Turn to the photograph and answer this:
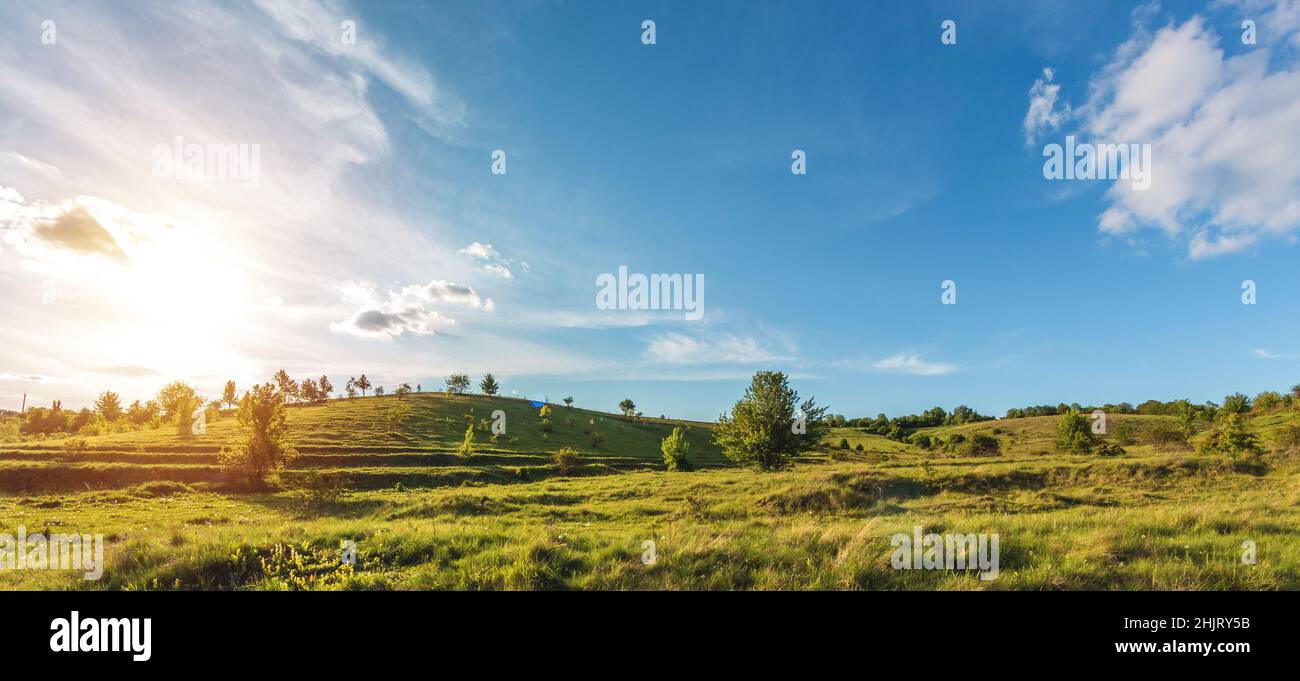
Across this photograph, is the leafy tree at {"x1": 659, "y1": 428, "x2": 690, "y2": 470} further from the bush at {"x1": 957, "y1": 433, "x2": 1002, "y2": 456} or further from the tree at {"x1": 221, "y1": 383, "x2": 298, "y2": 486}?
the bush at {"x1": 957, "y1": 433, "x2": 1002, "y2": 456}

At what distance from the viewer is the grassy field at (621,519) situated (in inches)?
279

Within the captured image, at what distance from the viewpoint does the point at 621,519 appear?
962 inches

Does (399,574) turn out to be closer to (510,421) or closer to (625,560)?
(625,560)

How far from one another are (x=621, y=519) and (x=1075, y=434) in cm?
7147

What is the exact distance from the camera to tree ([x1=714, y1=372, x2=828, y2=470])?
48250 millimetres

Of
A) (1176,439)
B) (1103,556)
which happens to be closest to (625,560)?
(1103,556)

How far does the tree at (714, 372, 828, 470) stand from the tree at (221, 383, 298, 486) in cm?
4603

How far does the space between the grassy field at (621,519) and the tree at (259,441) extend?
244 cm

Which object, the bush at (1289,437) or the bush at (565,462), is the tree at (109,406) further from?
the bush at (1289,437)

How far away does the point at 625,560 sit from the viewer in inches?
302

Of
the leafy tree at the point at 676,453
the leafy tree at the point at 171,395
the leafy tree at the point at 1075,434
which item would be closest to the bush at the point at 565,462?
the leafy tree at the point at 676,453

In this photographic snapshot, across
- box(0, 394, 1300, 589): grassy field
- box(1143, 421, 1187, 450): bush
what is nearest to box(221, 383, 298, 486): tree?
box(0, 394, 1300, 589): grassy field
